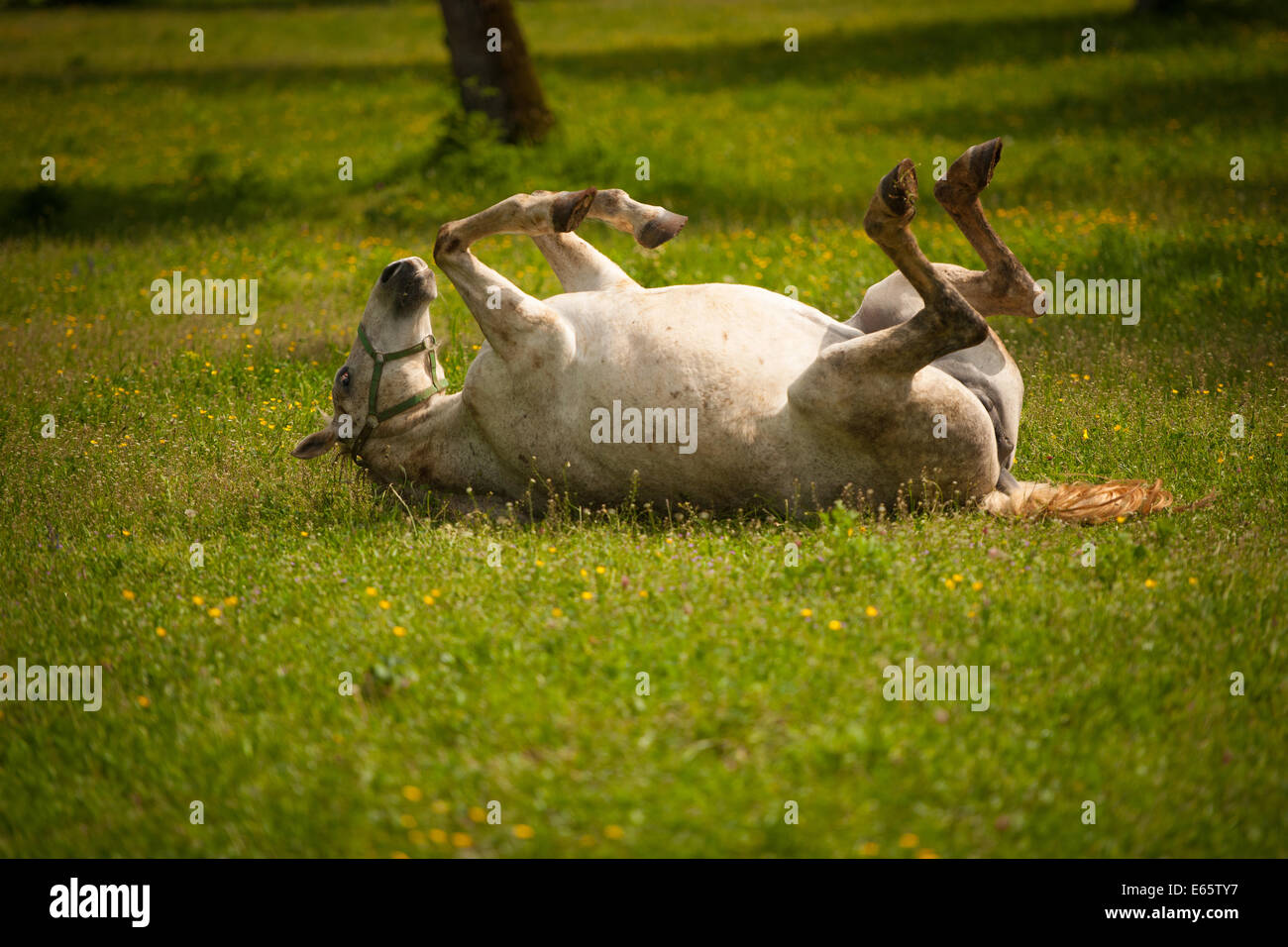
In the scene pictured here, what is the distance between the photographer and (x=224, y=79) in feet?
80.3

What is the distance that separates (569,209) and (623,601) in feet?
6.19

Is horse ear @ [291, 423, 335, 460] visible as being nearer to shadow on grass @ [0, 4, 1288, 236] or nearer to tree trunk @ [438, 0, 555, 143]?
shadow on grass @ [0, 4, 1288, 236]

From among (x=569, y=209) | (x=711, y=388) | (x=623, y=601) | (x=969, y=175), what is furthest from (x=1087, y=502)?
(x=569, y=209)

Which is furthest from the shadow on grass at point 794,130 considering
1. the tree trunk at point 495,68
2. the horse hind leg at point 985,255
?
the horse hind leg at point 985,255

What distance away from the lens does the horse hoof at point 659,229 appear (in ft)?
18.1

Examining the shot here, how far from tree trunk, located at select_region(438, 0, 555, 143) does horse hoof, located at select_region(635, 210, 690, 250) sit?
359 inches

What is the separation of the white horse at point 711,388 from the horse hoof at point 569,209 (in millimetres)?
10

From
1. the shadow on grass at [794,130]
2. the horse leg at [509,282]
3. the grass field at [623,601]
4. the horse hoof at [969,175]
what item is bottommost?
the grass field at [623,601]

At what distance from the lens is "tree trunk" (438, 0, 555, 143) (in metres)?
13.9

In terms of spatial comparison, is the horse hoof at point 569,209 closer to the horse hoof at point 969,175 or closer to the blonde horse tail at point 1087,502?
the horse hoof at point 969,175

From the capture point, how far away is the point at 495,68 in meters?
14.2

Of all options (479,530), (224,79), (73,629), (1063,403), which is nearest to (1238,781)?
(479,530)

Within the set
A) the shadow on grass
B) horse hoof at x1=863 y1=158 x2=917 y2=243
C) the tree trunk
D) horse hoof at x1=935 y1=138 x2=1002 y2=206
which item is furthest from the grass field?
the tree trunk
